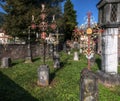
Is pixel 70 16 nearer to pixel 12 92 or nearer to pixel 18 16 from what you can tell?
pixel 18 16

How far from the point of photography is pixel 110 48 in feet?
43.0

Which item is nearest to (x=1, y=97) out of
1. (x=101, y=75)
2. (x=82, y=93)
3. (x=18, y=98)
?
(x=18, y=98)

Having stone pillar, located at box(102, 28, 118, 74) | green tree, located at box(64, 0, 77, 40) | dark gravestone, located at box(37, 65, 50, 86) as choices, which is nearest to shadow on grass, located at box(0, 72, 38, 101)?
dark gravestone, located at box(37, 65, 50, 86)

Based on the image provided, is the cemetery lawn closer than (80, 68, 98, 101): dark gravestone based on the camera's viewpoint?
No

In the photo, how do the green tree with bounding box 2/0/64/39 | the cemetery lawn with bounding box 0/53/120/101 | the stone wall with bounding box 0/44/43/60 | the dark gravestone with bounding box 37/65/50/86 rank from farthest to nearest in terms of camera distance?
the green tree with bounding box 2/0/64/39
the stone wall with bounding box 0/44/43/60
the dark gravestone with bounding box 37/65/50/86
the cemetery lawn with bounding box 0/53/120/101

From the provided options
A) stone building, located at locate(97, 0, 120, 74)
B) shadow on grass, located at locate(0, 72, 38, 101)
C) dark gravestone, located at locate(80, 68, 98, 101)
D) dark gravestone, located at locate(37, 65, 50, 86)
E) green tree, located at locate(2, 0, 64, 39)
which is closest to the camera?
dark gravestone, located at locate(80, 68, 98, 101)

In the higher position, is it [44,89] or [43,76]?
[43,76]

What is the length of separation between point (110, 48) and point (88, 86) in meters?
6.31

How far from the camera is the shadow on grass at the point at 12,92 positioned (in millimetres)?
10445

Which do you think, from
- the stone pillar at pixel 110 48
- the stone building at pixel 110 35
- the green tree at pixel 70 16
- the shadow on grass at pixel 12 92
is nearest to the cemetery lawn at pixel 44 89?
the shadow on grass at pixel 12 92

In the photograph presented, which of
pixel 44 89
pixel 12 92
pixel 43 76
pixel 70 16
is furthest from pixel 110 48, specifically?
pixel 70 16

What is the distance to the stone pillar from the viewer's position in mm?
13086

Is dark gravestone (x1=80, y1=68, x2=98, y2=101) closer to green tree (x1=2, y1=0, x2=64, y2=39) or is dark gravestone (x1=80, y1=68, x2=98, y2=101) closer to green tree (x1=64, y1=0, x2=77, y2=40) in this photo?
green tree (x1=2, y1=0, x2=64, y2=39)

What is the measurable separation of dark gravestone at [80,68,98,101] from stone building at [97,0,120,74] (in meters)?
6.20
